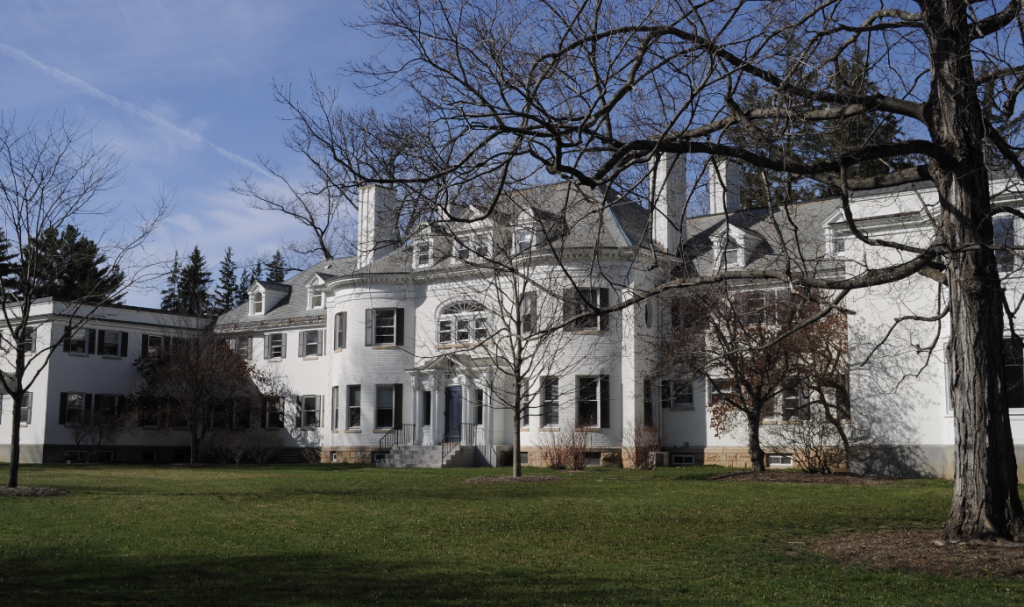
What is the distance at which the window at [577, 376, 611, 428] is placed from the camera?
97.2 ft

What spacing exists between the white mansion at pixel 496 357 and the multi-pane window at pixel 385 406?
4 cm

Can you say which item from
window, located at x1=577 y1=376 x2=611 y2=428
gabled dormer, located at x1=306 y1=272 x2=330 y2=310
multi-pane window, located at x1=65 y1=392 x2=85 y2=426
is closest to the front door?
window, located at x1=577 y1=376 x2=611 y2=428

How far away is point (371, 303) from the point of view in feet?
110

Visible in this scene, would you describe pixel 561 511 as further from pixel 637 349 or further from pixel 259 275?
pixel 259 275

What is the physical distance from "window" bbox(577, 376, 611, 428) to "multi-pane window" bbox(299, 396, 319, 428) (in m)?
→ 12.6

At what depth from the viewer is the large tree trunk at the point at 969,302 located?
960 cm

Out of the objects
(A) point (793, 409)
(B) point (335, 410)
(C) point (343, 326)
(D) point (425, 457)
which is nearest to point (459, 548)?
(A) point (793, 409)

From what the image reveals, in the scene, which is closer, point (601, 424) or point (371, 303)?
point (601, 424)

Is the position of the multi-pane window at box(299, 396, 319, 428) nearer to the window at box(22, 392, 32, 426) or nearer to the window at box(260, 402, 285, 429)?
the window at box(260, 402, 285, 429)

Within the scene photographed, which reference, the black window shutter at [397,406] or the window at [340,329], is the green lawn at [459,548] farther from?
the window at [340,329]

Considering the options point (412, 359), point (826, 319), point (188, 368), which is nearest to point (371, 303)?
point (412, 359)

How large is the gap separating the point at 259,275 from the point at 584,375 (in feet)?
170

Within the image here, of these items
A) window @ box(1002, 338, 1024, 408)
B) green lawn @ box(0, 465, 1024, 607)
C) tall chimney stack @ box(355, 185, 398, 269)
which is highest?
tall chimney stack @ box(355, 185, 398, 269)

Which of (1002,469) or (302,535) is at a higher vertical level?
(1002,469)
